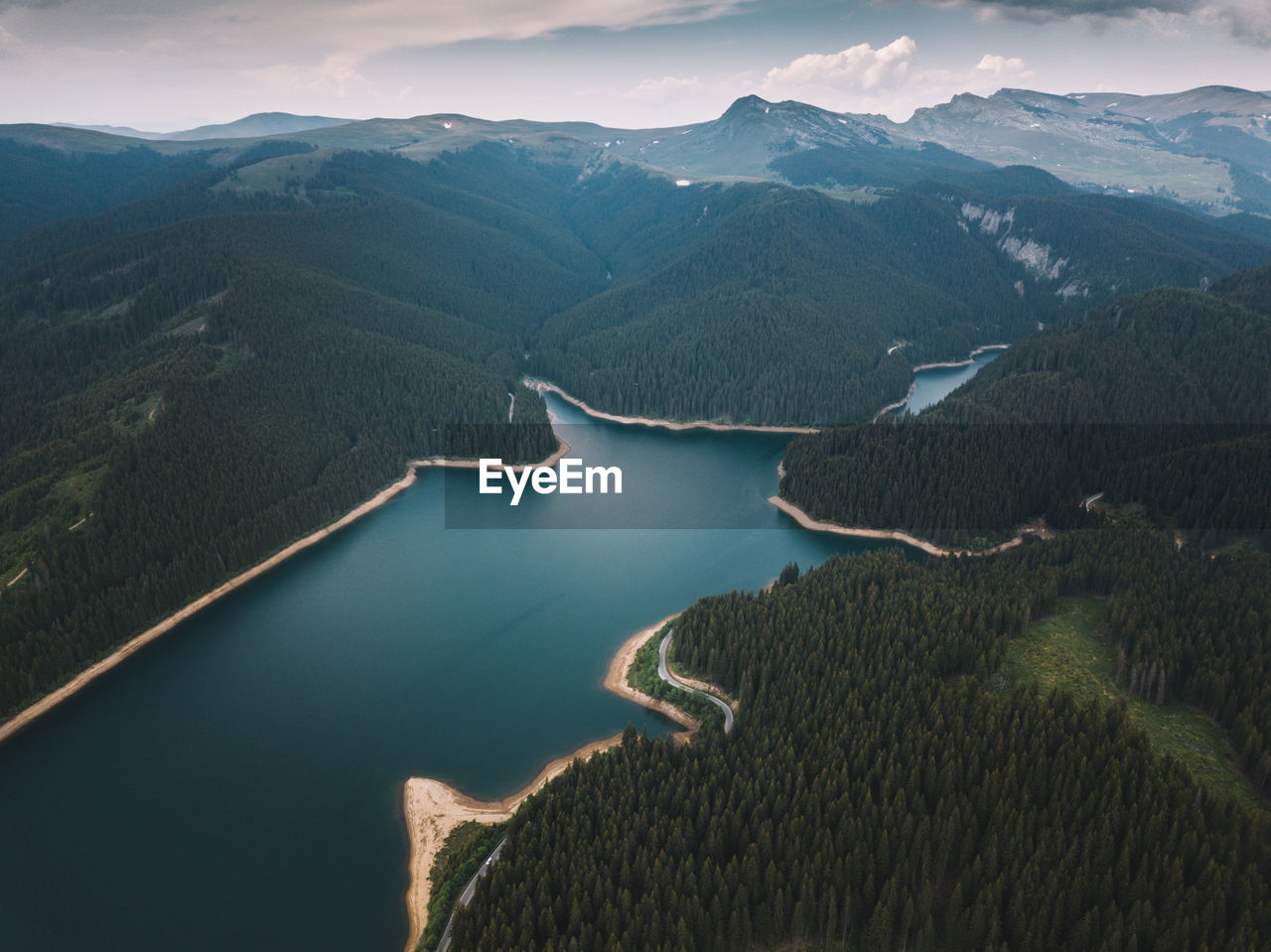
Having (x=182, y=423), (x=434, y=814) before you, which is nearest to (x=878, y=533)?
(x=434, y=814)

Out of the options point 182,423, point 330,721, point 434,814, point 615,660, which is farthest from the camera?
point 182,423

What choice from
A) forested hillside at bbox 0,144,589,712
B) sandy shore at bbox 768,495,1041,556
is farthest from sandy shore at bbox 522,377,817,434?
sandy shore at bbox 768,495,1041,556

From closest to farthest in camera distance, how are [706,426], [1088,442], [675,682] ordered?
[675,682] < [1088,442] < [706,426]

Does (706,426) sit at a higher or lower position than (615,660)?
higher

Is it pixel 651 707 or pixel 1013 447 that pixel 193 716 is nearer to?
pixel 651 707

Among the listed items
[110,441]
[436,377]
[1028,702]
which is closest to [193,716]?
[110,441]

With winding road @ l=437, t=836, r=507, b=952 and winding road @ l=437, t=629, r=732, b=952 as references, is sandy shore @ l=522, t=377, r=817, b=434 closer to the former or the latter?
winding road @ l=437, t=629, r=732, b=952

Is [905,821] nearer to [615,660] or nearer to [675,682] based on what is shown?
[675,682]
